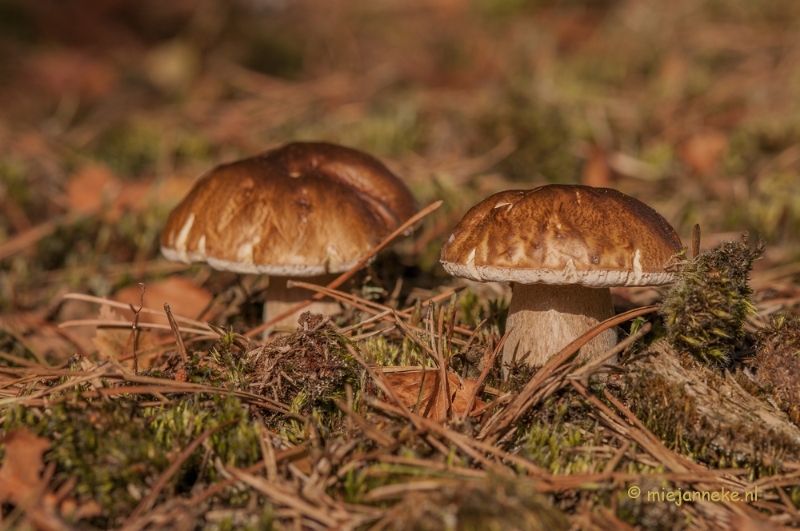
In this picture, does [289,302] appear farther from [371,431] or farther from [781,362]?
[781,362]

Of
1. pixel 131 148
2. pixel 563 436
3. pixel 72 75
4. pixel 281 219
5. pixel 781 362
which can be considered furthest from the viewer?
pixel 72 75

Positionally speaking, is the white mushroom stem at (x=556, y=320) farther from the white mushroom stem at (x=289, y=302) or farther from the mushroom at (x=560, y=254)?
the white mushroom stem at (x=289, y=302)

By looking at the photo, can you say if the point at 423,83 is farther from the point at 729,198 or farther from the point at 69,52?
the point at 69,52

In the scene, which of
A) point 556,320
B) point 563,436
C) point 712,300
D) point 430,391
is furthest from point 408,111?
point 563,436

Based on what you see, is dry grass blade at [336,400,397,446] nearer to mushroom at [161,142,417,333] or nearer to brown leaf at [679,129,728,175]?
mushroom at [161,142,417,333]

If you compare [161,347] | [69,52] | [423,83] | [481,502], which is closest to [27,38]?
[69,52]

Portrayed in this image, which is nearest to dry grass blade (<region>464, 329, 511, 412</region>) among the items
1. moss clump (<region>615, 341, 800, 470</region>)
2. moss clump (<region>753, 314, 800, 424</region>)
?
moss clump (<region>615, 341, 800, 470</region>)
